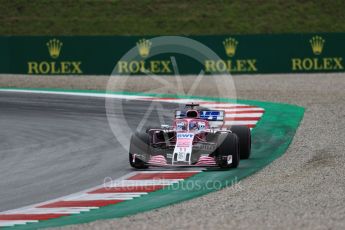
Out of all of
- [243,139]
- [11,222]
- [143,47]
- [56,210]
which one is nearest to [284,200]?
[56,210]

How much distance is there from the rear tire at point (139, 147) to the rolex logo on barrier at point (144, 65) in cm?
2025

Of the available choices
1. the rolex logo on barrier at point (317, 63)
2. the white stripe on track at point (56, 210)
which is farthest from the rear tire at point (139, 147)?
the rolex logo on barrier at point (317, 63)

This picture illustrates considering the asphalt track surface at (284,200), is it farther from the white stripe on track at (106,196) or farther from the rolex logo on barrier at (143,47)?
the rolex logo on barrier at (143,47)

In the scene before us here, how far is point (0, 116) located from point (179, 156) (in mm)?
10799

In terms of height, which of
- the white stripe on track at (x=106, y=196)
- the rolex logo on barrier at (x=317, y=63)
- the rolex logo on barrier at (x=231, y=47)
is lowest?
the white stripe on track at (x=106, y=196)

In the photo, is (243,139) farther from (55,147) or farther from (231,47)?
(231,47)

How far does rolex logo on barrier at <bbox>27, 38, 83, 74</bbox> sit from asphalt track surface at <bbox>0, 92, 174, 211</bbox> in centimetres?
691

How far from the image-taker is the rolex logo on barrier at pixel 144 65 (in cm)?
3606

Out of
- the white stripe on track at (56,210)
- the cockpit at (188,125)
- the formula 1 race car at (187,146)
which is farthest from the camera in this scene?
the cockpit at (188,125)

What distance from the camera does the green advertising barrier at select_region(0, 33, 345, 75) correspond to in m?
35.9

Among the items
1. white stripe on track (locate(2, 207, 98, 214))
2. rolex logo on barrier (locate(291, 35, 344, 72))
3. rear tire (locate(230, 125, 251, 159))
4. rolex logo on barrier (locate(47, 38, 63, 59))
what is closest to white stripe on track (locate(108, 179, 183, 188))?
white stripe on track (locate(2, 207, 98, 214))

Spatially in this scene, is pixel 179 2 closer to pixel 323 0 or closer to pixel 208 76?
pixel 323 0

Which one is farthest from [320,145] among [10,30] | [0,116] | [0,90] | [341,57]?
[10,30]

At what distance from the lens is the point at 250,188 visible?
13781mm
